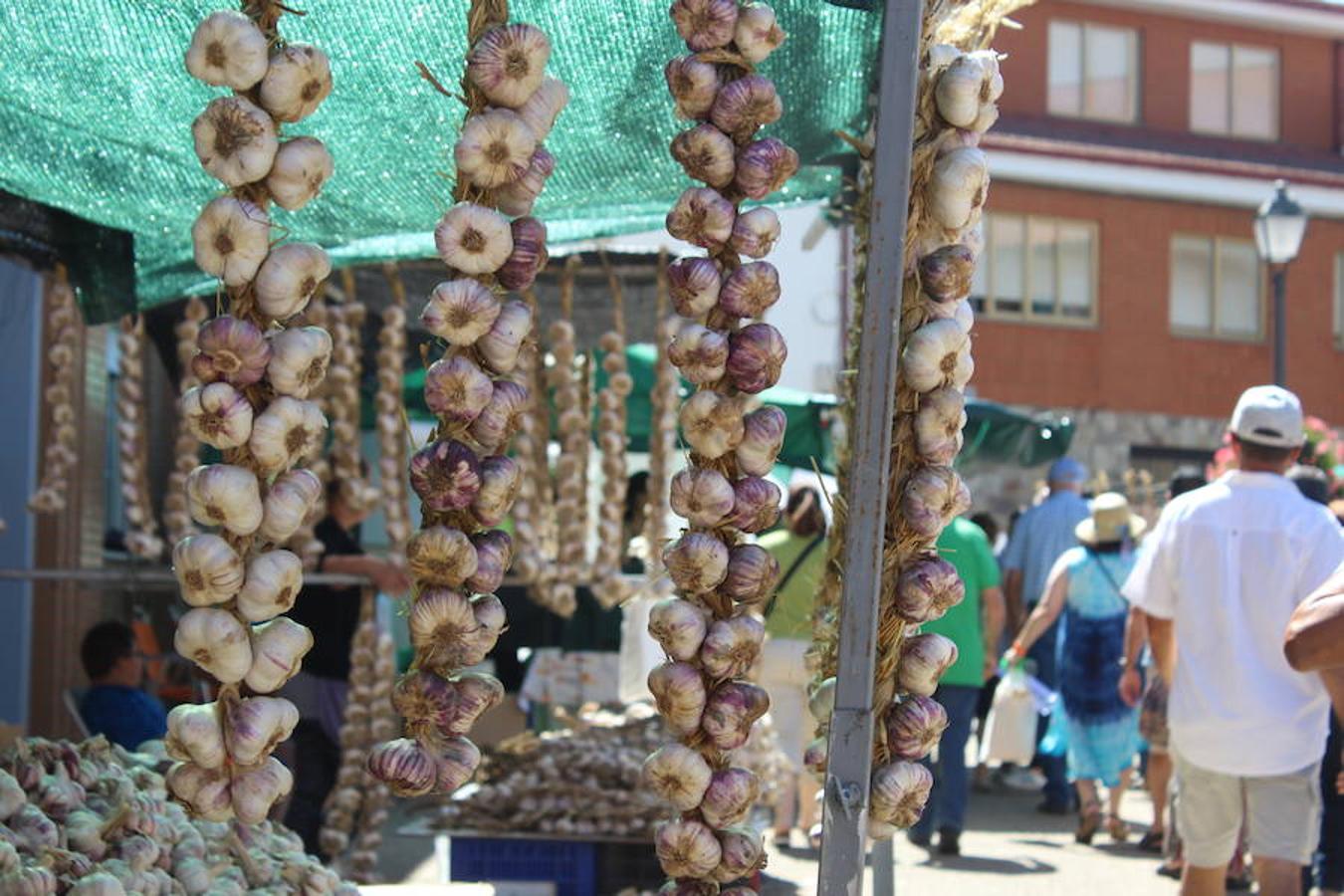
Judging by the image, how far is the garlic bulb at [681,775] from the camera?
2.67m

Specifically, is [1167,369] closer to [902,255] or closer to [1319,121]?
[1319,121]

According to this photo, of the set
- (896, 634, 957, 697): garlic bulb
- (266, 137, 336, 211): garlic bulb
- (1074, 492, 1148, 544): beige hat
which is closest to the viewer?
(266, 137, 336, 211): garlic bulb

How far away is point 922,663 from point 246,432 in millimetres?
1147

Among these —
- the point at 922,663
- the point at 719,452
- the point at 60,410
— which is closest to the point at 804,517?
the point at 60,410

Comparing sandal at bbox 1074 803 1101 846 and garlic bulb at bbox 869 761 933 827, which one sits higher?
garlic bulb at bbox 869 761 933 827

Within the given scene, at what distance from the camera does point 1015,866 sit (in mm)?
7527

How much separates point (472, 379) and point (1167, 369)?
67.0 ft

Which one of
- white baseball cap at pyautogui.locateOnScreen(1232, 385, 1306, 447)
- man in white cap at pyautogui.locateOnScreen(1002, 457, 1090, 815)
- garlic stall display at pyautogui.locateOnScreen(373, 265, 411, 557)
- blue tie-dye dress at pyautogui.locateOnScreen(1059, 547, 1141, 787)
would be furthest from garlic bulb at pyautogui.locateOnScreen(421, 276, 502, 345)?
man in white cap at pyautogui.locateOnScreen(1002, 457, 1090, 815)

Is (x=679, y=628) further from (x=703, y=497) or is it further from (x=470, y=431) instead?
(x=470, y=431)

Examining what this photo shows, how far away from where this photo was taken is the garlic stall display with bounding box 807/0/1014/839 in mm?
2766

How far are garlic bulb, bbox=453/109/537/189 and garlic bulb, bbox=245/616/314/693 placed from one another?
0.71 metres

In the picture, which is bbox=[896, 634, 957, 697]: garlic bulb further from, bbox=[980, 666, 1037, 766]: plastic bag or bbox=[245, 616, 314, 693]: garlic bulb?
bbox=[980, 666, 1037, 766]: plastic bag

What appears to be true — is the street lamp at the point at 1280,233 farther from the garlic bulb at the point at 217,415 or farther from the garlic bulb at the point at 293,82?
the garlic bulb at the point at 217,415

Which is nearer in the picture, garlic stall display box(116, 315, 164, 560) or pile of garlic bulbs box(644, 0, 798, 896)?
pile of garlic bulbs box(644, 0, 798, 896)
